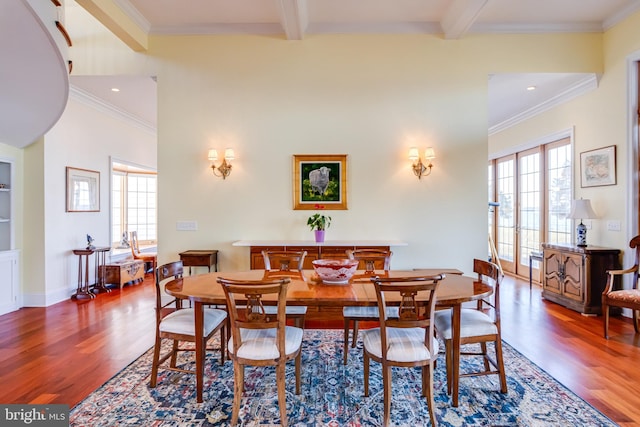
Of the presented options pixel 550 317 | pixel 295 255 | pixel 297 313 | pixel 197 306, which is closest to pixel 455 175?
pixel 550 317

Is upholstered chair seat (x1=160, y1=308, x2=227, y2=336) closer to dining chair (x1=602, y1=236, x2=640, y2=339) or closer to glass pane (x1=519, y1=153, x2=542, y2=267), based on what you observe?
dining chair (x1=602, y1=236, x2=640, y2=339)

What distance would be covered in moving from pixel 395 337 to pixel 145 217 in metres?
7.14

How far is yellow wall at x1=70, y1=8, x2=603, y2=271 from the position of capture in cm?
429

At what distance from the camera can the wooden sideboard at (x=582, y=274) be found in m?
3.99

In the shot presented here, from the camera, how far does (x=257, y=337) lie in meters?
2.13

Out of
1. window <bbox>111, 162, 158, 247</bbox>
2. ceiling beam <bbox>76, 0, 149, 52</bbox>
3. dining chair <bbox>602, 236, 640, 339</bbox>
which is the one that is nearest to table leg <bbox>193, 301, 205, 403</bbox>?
ceiling beam <bbox>76, 0, 149, 52</bbox>

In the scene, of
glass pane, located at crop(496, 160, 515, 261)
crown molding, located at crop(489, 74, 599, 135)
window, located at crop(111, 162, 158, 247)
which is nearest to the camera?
crown molding, located at crop(489, 74, 599, 135)

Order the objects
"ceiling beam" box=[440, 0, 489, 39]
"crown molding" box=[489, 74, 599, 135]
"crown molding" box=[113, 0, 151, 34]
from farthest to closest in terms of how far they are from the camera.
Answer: "crown molding" box=[489, 74, 599, 135] → "crown molding" box=[113, 0, 151, 34] → "ceiling beam" box=[440, 0, 489, 39]

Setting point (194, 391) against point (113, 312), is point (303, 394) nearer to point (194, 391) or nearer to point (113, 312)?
point (194, 391)

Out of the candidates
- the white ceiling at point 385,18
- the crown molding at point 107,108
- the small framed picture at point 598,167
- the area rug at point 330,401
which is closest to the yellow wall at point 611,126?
the small framed picture at point 598,167

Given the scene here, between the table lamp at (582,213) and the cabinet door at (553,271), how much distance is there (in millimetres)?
324

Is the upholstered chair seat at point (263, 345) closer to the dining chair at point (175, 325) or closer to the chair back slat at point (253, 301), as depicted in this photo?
the chair back slat at point (253, 301)

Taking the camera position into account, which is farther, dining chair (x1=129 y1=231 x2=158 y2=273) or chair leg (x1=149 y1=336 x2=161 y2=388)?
dining chair (x1=129 y1=231 x2=158 y2=273)

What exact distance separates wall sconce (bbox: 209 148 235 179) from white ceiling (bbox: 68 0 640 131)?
1.50 metres
